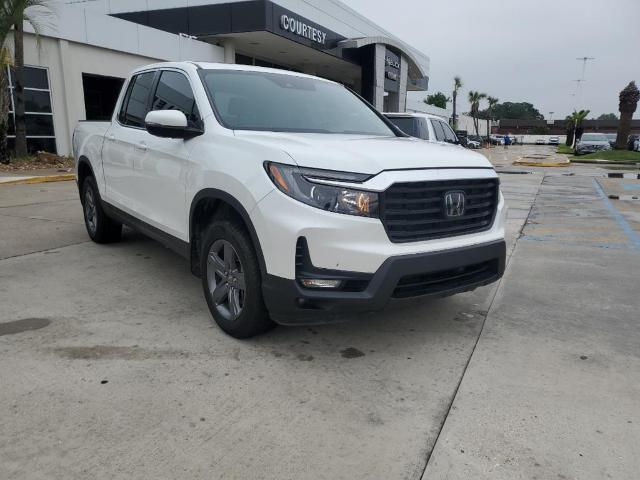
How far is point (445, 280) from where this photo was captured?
3312 millimetres

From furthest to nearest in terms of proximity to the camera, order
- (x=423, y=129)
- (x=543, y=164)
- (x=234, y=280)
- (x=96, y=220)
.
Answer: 1. (x=543, y=164)
2. (x=423, y=129)
3. (x=96, y=220)
4. (x=234, y=280)

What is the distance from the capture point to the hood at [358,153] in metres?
3.00

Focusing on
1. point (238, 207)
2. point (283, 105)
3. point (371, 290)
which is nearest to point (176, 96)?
point (283, 105)

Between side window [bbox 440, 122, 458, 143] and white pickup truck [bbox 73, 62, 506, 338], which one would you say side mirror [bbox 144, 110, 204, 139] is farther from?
side window [bbox 440, 122, 458, 143]

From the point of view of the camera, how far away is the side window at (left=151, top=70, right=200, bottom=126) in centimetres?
397

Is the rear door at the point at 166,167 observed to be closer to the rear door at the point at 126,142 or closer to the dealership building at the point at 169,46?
the rear door at the point at 126,142

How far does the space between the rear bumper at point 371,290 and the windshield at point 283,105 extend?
1.34 metres

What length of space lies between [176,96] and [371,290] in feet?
8.09

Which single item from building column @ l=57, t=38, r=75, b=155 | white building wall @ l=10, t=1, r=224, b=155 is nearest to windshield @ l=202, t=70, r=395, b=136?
white building wall @ l=10, t=1, r=224, b=155

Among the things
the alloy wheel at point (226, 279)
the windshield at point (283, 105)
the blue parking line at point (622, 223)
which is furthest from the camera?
the blue parking line at point (622, 223)

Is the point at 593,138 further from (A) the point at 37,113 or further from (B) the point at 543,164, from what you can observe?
(A) the point at 37,113

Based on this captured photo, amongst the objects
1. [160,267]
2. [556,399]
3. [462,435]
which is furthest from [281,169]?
[160,267]

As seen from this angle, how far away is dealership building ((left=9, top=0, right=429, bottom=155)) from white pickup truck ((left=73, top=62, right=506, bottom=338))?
13.5 metres

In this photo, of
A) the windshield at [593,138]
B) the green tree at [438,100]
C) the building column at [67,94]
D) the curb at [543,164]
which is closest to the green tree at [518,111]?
the green tree at [438,100]
